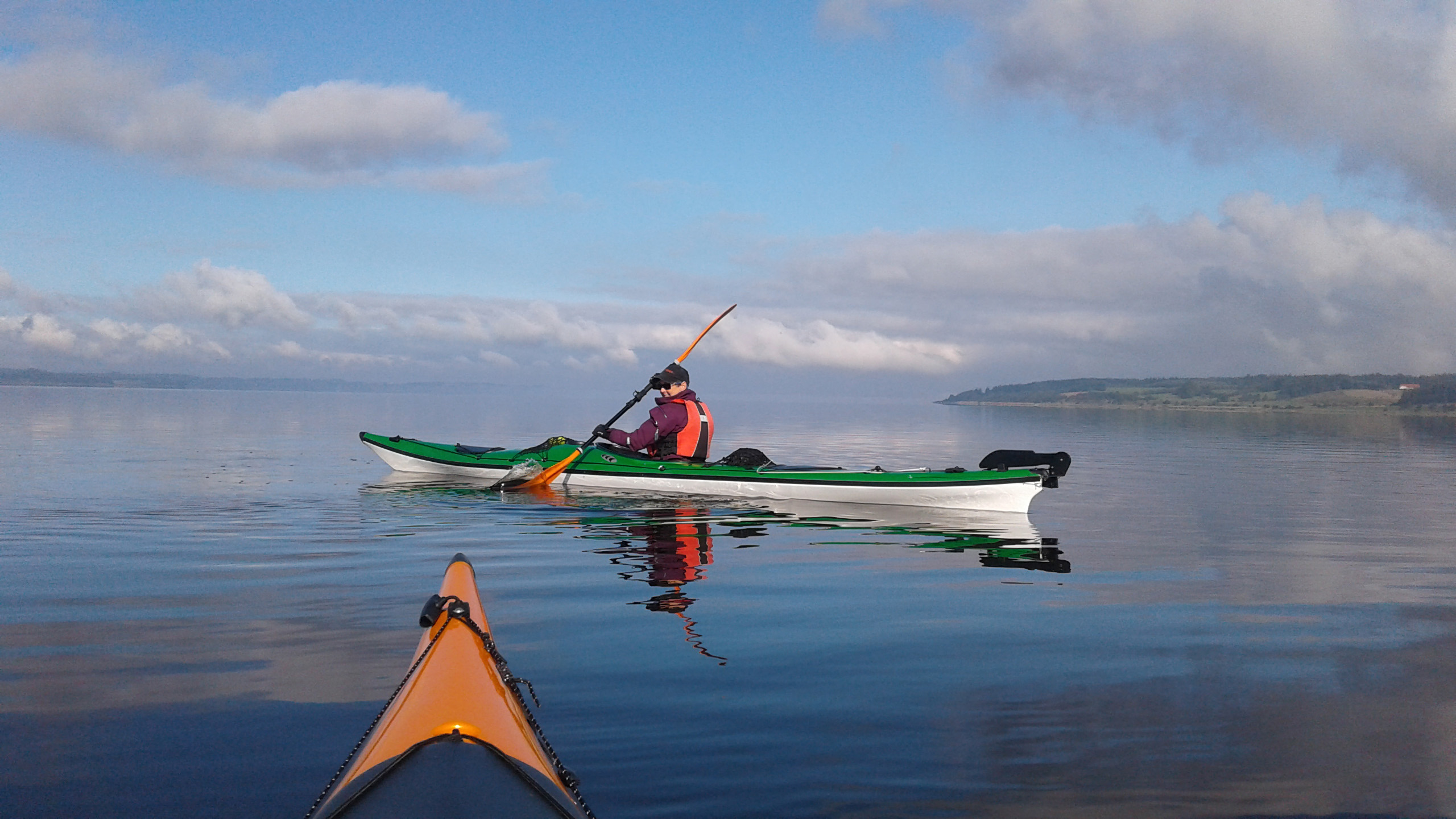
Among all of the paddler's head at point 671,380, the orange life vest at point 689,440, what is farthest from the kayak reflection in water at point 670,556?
the paddler's head at point 671,380

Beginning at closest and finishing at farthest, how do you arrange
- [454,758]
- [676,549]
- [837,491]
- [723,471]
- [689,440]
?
[454,758] < [676,549] < [837,491] < [723,471] < [689,440]

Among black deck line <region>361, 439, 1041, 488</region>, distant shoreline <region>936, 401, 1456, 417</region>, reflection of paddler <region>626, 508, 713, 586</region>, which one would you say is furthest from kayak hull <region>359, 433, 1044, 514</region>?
distant shoreline <region>936, 401, 1456, 417</region>

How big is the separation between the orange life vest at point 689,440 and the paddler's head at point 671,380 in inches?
6.3

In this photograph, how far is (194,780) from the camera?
418 centimetres

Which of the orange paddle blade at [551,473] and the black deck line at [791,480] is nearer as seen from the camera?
the black deck line at [791,480]

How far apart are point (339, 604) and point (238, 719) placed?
284 centimetres

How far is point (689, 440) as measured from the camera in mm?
15133

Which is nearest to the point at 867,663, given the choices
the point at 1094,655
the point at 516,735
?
the point at 1094,655

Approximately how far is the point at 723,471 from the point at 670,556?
468 centimetres

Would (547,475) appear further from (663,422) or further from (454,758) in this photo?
(454,758)

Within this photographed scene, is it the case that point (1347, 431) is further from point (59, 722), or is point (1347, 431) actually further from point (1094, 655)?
point (59, 722)

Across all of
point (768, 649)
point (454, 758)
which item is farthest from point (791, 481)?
point (454, 758)

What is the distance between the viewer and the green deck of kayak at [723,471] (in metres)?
13.8

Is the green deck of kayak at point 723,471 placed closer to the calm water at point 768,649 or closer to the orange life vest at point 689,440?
the orange life vest at point 689,440
